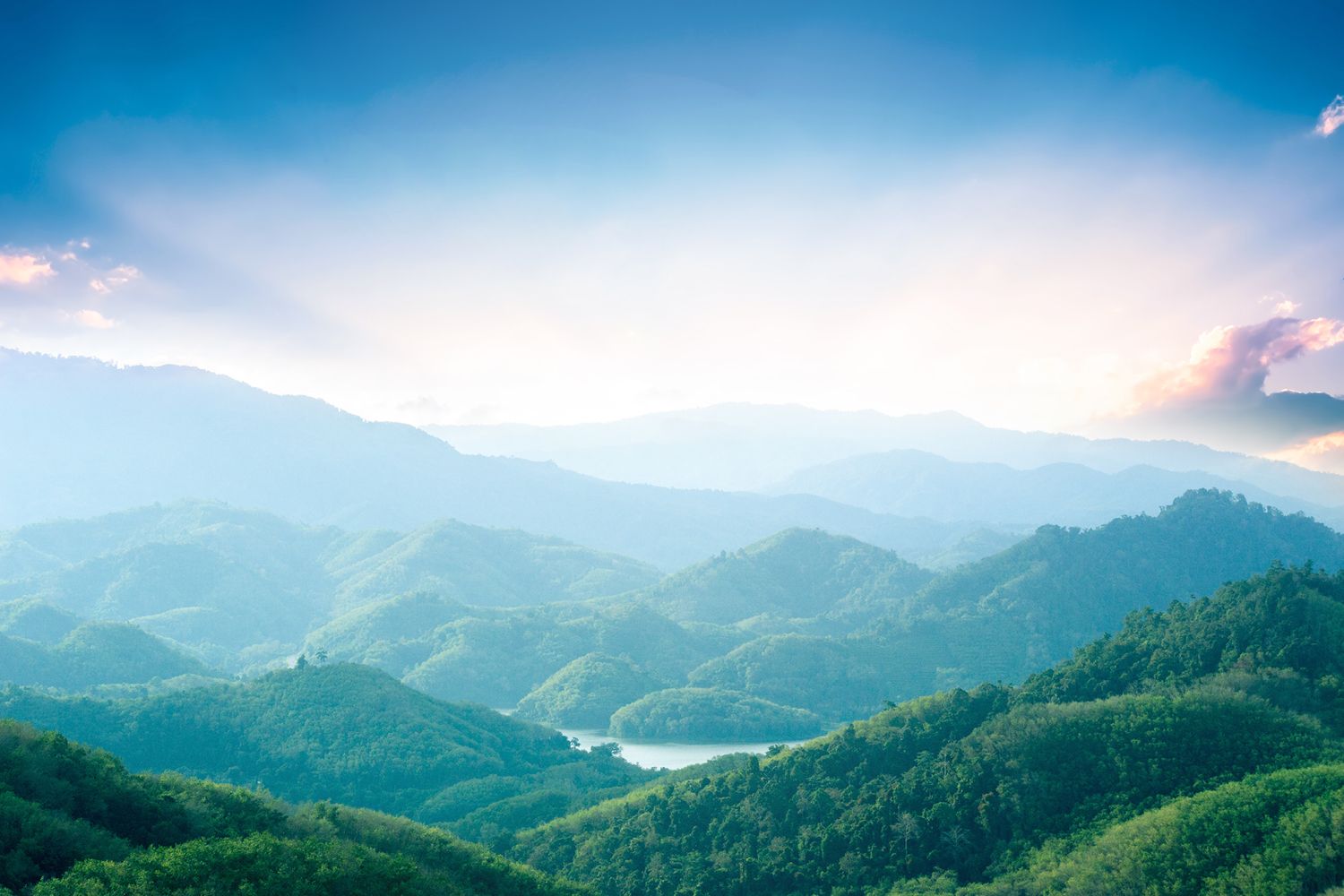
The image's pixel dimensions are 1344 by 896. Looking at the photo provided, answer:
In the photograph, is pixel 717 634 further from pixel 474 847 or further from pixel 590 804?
pixel 474 847

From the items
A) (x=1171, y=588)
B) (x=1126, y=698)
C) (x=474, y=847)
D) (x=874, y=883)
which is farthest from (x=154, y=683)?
(x=1171, y=588)

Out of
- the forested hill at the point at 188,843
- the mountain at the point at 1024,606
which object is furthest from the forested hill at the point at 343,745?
the mountain at the point at 1024,606

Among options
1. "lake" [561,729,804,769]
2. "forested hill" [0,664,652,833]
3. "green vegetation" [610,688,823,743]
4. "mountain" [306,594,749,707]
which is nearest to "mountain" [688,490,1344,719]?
"green vegetation" [610,688,823,743]

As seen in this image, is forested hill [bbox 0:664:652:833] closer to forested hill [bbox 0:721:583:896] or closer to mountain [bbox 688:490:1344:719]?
forested hill [bbox 0:721:583:896]

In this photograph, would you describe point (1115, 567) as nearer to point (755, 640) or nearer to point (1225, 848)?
point (755, 640)

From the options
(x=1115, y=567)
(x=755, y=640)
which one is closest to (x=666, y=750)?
(x=755, y=640)

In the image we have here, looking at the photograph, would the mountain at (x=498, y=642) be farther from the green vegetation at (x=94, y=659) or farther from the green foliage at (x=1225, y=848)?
the green foliage at (x=1225, y=848)

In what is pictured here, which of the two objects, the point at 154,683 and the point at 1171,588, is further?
the point at 1171,588
